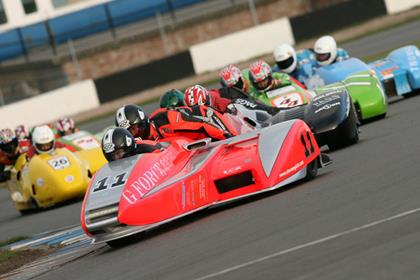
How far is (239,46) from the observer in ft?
105

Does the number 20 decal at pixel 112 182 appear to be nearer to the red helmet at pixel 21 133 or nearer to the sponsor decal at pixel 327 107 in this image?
the sponsor decal at pixel 327 107

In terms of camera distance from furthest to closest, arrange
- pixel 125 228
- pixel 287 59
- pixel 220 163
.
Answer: pixel 287 59 < pixel 220 163 < pixel 125 228

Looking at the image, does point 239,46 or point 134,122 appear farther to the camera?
point 239,46

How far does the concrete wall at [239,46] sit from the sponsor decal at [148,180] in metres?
22.3

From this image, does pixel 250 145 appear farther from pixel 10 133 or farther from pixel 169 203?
pixel 10 133

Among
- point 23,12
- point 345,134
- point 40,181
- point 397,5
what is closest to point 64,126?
point 40,181

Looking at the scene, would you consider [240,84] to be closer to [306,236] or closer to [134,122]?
[134,122]

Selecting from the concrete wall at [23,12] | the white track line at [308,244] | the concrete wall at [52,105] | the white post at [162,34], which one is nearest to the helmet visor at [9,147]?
the white track line at [308,244]

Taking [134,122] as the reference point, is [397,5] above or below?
below

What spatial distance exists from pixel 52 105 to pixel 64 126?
41.5 feet

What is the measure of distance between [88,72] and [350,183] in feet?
88.9

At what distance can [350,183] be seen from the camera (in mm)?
9383

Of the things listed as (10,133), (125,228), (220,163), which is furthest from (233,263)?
(10,133)

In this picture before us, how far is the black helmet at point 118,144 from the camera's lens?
9766 mm
